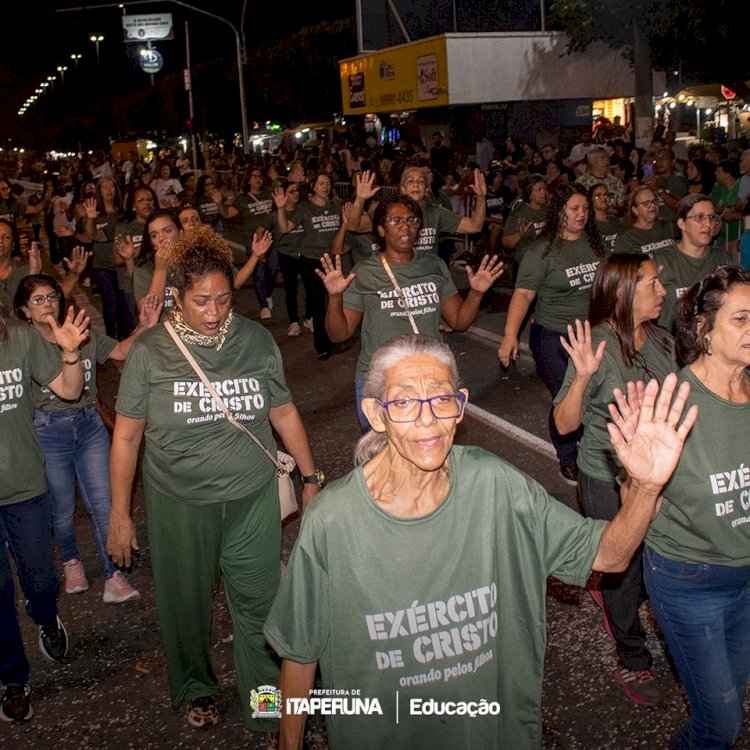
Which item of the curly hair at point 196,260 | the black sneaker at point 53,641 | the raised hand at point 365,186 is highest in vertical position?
the raised hand at point 365,186

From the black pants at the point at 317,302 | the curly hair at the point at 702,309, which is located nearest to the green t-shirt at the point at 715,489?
the curly hair at the point at 702,309

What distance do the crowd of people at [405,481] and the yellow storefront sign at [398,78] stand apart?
14.8 m

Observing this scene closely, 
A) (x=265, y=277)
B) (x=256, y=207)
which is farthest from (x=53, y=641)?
(x=256, y=207)

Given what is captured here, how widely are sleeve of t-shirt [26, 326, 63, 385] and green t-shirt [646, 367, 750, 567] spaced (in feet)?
9.45

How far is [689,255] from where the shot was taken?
6234 mm

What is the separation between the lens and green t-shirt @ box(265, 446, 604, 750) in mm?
2656

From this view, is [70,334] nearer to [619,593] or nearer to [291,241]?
[619,593]

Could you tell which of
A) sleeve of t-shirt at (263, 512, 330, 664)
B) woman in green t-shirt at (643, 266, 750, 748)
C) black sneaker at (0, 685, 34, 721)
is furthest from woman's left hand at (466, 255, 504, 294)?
black sneaker at (0, 685, 34, 721)

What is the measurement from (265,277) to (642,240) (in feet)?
21.8

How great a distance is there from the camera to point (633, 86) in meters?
24.2

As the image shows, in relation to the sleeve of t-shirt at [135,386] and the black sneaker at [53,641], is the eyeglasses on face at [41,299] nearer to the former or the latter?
the sleeve of t-shirt at [135,386]

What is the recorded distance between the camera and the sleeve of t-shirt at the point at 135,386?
4047 mm

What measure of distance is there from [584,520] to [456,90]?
20.3 meters

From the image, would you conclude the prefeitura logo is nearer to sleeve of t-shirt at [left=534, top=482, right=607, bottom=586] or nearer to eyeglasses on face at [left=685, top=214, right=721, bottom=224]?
sleeve of t-shirt at [left=534, top=482, right=607, bottom=586]
